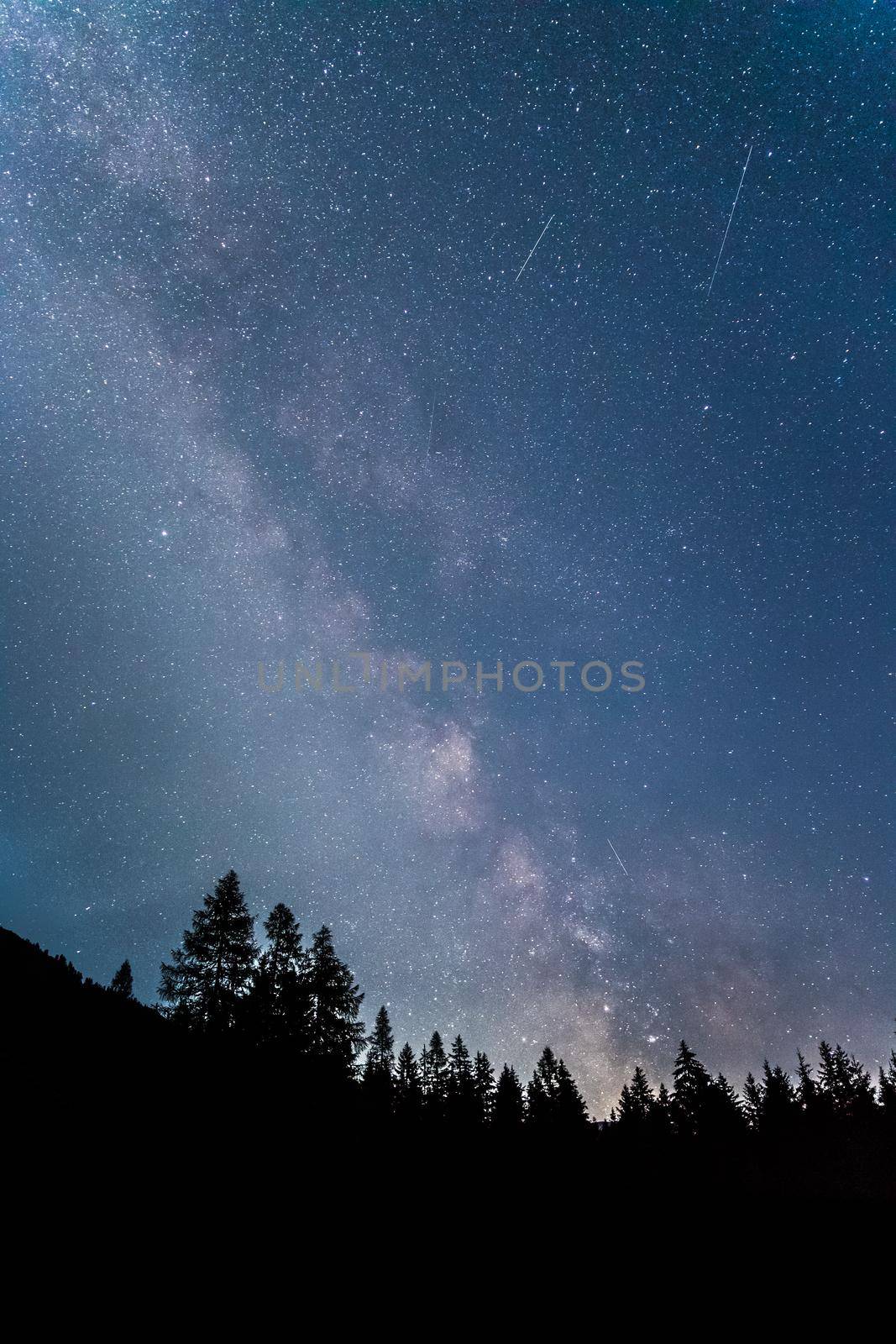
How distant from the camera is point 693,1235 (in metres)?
12.9

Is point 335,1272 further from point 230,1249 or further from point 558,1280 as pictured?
point 558,1280

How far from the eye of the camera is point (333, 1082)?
2477cm

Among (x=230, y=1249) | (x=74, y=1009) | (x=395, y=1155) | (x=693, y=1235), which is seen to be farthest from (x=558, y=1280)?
(x=74, y=1009)

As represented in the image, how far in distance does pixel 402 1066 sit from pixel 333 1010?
3544 cm

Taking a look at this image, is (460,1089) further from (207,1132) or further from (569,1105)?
(207,1132)

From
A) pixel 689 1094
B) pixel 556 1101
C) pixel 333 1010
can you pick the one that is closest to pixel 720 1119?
pixel 689 1094

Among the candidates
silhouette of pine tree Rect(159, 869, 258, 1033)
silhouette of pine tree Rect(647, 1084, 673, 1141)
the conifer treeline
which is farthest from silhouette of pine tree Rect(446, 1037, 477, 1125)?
silhouette of pine tree Rect(159, 869, 258, 1033)

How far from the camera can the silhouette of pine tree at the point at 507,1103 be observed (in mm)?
48094

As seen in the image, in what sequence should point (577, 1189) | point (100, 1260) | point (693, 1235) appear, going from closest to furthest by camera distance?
point (100, 1260) < point (693, 1235) < point (577, 1189)

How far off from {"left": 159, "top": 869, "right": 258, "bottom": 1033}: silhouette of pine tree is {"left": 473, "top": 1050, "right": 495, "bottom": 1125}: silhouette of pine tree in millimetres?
31886

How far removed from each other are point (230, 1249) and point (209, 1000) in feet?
71.4

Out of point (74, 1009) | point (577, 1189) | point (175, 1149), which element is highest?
point (74, 1009)

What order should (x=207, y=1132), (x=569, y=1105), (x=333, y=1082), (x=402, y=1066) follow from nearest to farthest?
(x=207, y=1132) < (x=333, y=1082) < (x=569, y=1105) < (x=402, y=1066)

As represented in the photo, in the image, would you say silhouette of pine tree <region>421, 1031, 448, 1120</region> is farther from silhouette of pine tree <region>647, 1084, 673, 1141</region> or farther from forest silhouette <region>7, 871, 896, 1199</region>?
silhouette of pine tree <region>647, 1084, 673, 1141</region>
